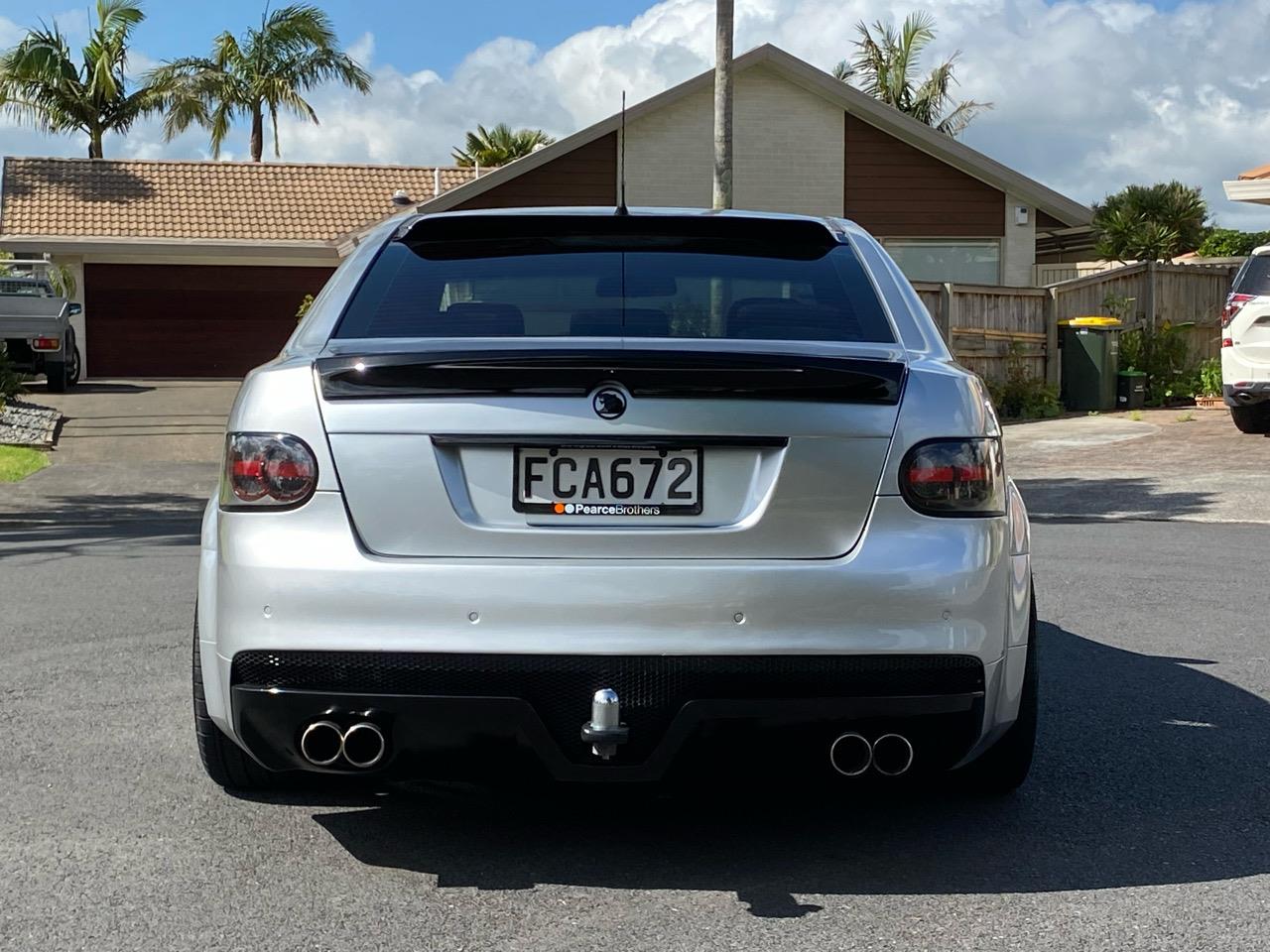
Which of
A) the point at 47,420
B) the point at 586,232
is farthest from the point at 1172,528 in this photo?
the point at 47,420

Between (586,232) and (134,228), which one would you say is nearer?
(586,232)

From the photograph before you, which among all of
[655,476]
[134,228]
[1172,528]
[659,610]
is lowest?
[1172,528]

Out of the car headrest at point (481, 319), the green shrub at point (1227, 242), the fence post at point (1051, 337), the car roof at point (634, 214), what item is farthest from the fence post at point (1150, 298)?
the green shrub at point (1227, 242)

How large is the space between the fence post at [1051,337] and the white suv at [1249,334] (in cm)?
483

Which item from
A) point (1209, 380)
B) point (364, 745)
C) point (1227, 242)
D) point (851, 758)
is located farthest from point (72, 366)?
point (1227, 242)

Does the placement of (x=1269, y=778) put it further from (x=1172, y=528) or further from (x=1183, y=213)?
(x=1183, y=213)

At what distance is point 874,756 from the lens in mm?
3725

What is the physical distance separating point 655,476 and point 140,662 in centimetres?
344

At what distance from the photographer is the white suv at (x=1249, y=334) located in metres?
15.6

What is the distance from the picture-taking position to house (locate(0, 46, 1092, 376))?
25.4 meters

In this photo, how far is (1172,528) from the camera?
446 inches

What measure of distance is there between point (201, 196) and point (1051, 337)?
1949cm

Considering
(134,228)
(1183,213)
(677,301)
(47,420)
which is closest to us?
(677,301)

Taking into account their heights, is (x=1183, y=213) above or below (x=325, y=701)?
above
